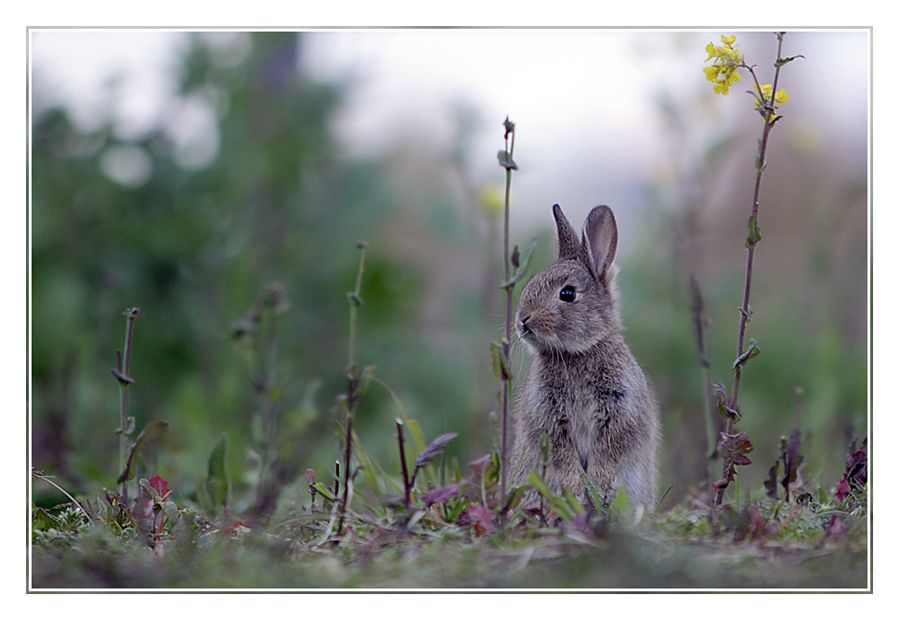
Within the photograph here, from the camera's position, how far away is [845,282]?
7.70 m

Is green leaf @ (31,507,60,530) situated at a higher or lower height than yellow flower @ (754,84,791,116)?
lower

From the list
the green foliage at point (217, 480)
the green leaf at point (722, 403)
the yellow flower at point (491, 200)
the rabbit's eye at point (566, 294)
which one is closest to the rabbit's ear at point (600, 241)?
the rabbit's eye at point (566, 294)

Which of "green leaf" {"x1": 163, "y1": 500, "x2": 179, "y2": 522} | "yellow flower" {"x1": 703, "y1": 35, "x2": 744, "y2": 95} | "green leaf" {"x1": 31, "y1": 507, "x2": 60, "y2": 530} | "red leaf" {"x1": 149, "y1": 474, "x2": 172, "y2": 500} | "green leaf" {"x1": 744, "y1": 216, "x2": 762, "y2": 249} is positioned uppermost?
"yellow flower" {"x1": 703, "y1": 35, "x2": 744, "y2": 95}

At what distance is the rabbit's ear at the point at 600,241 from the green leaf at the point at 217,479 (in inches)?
62.2

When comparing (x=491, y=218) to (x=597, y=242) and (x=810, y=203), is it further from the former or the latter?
(x=810, y=203)

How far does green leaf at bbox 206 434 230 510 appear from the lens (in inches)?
150

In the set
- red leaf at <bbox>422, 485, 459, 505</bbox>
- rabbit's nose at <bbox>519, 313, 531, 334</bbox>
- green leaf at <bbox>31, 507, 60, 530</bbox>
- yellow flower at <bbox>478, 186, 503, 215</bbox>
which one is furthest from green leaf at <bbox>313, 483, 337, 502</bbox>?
yellow flower at <bbox>478, 186, 503, 215</bbox>

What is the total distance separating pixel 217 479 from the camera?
3830mm

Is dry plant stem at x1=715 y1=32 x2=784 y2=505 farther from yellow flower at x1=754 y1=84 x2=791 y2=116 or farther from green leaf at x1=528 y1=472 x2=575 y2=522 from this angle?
green leaf at x1=528 y1=472 x2=575 y2=522

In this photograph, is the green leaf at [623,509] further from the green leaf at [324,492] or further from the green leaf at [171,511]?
the green leaf at [171,511]

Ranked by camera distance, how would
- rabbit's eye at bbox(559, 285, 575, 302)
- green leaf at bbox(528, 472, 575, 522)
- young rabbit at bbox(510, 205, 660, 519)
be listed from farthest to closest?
rabbit's eye at bbox(559, 285, 575, 302), young rabbit at bbox(510, 205, 660, 519), green leaf at bbox(528, 472, 575, 522)

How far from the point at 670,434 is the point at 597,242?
1804 millimetres

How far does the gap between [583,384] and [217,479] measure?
1406mm

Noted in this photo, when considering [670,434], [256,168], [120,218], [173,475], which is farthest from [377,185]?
[173,475]
